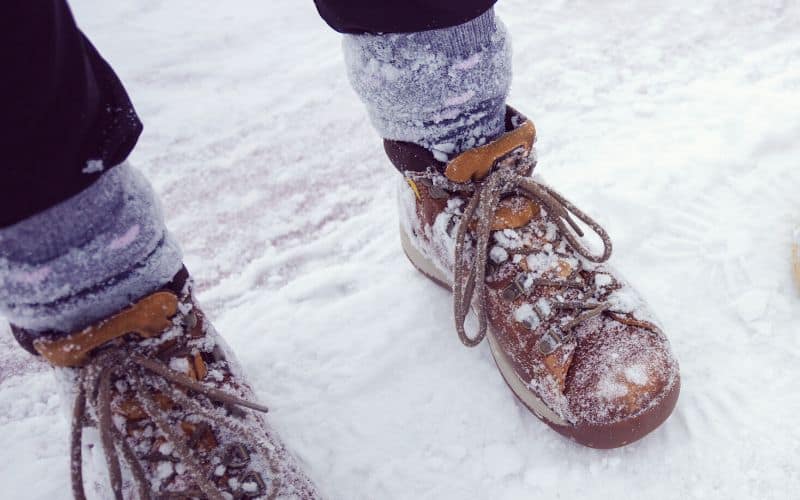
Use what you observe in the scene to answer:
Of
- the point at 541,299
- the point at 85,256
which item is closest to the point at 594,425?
the point at 541,299

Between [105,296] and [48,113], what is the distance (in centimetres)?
22

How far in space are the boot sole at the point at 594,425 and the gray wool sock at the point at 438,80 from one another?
0.29m

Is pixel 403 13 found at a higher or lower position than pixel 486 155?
higher

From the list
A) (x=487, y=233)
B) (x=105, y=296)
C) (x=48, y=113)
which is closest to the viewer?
(x=48, y=113)

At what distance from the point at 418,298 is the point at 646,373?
412 mm

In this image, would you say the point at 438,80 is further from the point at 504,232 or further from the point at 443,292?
the point at 443,292

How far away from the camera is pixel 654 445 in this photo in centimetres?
75

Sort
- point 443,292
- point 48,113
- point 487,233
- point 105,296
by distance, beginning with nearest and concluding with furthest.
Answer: point 48,113 < point 105,296 < point 487,233 < point 443,292

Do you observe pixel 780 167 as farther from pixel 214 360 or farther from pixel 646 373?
pixel 214 360

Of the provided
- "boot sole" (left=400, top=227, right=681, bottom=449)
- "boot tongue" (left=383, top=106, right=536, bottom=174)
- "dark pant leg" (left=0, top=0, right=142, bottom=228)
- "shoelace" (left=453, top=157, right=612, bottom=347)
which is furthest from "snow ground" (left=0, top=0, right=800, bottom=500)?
"dark pant leg" (left=0, top=0, right=142, bottom=228)

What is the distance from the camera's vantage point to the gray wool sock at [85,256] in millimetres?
610

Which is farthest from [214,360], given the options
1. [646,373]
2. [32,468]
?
[646,373]

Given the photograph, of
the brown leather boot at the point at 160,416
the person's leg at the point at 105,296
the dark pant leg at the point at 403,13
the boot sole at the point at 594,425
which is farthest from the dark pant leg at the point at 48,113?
the boot sole at the point at 594,425

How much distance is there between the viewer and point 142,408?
695mm
